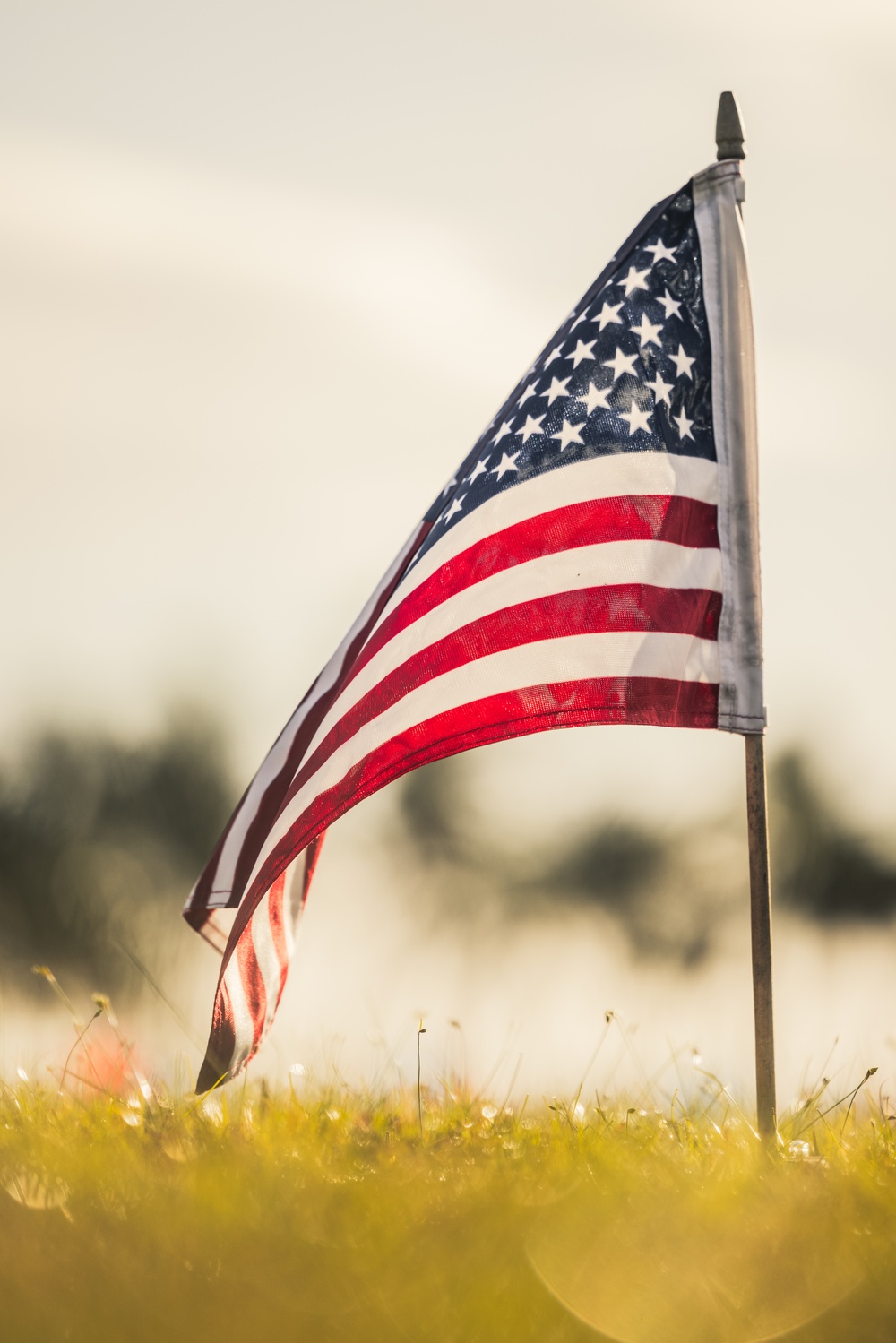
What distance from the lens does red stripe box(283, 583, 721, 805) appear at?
385 cm

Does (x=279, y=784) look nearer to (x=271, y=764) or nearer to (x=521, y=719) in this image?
(x=271, y=764)

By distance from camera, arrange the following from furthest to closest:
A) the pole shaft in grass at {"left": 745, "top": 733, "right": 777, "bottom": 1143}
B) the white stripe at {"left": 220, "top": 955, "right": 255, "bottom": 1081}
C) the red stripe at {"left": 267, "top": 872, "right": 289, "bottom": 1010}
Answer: the red stripe at {"left": 267, "top": 872, "right": 289, "bottom": 1010}
the white stripe at {"left": 220, "top": 955, "right": 255, "bottom": 1081}
the pole shaft in grass at {"left": 745, "top": 733, "right": 777, "bottom": 1143}

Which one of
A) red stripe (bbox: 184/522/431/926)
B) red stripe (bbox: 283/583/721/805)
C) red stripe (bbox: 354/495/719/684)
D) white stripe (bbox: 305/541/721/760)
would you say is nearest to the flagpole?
red stripe (bbox: 283/583/721/805)

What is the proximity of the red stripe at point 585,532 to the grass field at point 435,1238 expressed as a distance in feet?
5.76

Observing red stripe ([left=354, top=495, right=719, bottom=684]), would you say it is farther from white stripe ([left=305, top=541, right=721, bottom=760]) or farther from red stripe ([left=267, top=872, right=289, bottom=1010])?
red stripe ([left=267, top=872, right=289, bottom=1010])

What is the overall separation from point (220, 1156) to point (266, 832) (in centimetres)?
133

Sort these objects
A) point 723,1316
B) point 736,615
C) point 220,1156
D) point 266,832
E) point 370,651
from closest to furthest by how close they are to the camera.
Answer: point 723,1316 < point 220,1156 < point 736,615 < point 370,651 < point 266,832

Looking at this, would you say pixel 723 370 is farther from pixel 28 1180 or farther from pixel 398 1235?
pixel 28 1180

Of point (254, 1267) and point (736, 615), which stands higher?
point (736, 615)

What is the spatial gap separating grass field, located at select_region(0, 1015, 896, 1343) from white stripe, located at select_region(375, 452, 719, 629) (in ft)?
6.40

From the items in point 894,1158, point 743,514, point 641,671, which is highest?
point 743,514

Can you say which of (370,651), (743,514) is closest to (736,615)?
(743,514)

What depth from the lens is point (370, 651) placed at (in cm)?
412

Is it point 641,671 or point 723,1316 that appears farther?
point 641,671
